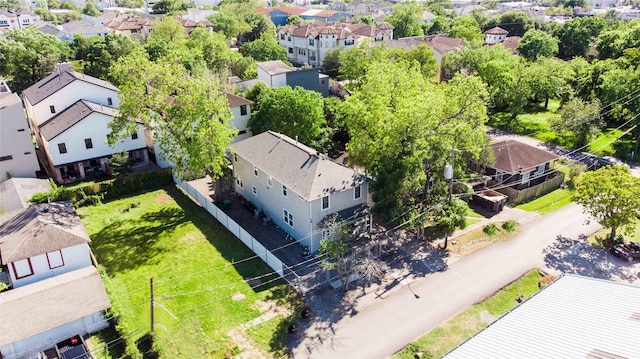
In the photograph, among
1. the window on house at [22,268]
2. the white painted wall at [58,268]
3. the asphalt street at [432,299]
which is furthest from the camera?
the white painted wall at [58,268]

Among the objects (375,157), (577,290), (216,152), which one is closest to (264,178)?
(216,152)

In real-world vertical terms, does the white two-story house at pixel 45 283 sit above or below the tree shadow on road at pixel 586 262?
above

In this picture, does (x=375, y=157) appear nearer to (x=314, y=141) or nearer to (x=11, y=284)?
(x=314, y=141)

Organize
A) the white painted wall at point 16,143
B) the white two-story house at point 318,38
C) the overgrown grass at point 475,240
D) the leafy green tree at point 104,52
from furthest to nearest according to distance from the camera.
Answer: the white two-story house at point 318,38 → the leafy green tree at point 104,52 → the white painted wall at point 16,143 → the overgrown grass at point 475,240

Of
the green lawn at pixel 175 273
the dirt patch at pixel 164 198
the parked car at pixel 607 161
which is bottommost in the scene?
the parked car at pixel 607 161

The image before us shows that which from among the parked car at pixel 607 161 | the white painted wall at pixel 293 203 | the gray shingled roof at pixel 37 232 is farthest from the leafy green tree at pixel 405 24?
the gray shingled roof at pixel 37 232

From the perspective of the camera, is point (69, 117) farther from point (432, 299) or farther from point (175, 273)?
point (432, 299)

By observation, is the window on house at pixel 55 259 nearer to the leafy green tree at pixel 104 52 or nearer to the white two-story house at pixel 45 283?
the white two-story house at pixel 45 283
